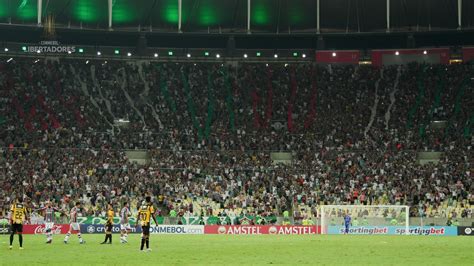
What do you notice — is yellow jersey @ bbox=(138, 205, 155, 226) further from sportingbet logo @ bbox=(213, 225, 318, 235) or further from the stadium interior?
the stadium interior

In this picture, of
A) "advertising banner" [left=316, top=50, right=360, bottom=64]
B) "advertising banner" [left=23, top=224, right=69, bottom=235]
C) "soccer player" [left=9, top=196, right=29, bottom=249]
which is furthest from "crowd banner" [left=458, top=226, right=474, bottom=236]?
"soccer player" [left=9, top=196, right=29, bottom=249]

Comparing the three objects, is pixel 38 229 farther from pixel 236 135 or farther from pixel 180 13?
pixel 180 13

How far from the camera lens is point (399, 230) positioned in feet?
168

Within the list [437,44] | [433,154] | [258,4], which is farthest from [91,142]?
[437,44]

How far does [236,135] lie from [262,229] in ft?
53.1

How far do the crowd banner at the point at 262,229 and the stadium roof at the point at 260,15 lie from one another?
82.6 feet

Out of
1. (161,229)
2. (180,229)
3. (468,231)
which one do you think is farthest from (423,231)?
(161,229)

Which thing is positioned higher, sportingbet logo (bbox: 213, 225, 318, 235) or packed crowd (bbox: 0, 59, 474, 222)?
packed crowd (bbox: 0, 59, 474, 222)

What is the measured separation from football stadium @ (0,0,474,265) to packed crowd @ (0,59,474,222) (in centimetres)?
16

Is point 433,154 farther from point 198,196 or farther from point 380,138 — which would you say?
point 198,196

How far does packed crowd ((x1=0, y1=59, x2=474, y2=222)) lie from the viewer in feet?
185

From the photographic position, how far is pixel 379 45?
76.2 m

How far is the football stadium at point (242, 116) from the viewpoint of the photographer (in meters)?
53.4

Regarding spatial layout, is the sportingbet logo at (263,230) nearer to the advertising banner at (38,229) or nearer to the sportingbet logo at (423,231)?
the sportingbet logo at (423,231)
